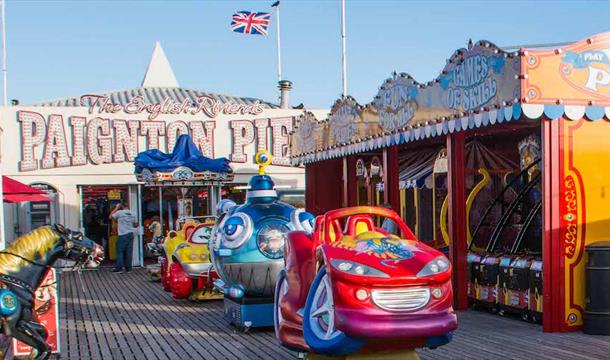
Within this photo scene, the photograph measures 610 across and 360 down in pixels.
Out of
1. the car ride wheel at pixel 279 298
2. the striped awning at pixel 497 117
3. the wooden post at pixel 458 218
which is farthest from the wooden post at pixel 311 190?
the car ride wheel at pixel 279 298

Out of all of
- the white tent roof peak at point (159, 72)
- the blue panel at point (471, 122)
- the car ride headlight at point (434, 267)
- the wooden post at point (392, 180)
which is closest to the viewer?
the car ride headlight at point (434, 267)

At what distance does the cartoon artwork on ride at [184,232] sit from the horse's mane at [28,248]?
13.5ft

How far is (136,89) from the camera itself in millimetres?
23359

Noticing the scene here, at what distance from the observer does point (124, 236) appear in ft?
52.9

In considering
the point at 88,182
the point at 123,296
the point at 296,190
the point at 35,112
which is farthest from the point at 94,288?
→ the point at 296,190

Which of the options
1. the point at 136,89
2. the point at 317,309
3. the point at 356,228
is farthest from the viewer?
the point at 136,89

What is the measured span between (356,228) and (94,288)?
9380 millimetres

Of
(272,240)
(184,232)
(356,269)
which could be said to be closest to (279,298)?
(356,269)

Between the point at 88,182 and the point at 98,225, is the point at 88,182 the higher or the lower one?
the higher one

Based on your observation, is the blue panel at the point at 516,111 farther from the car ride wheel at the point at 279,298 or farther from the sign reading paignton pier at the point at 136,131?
the sign reading paignton pier at the point at 136,131

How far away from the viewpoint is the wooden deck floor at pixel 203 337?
7227 mm

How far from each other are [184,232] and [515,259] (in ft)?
20.0

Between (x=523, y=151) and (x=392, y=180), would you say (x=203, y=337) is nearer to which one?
(x=392, y=180)

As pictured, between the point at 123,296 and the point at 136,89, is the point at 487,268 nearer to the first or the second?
the point at 123,296
